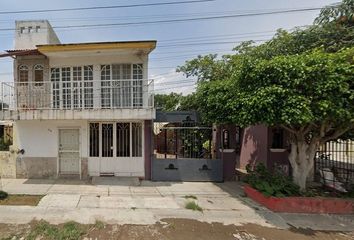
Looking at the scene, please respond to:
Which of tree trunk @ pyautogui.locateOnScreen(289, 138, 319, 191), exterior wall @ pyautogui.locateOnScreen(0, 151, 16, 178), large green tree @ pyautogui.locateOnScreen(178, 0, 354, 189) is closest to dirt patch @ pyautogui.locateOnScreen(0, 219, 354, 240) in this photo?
tree trunk @ pyautogui.locateOnScreen(289, 138, 319, 191)

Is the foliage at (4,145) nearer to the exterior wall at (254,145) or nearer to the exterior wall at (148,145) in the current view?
the exterior wall at (148,145)

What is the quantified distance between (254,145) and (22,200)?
927cm

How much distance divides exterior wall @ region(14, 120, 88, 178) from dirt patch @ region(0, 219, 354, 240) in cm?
479

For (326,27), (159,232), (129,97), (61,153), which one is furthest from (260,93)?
(61,153)

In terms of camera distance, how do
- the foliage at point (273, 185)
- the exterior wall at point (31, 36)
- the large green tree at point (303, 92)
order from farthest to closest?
the exterior wall at point (31, 36) → the foliage at point (273, 185) → the large green tree at point (303, 92)

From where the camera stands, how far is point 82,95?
36.1ft

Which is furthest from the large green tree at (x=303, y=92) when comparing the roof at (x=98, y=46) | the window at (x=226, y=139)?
the roof at (x=98, y=46)

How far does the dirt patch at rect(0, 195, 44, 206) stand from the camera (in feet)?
25.7

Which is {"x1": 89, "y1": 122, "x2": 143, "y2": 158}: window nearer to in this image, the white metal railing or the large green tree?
the white metal railing

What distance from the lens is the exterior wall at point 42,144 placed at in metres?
11.0

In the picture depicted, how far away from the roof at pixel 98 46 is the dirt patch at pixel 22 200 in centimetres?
519

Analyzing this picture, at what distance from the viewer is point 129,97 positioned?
11062 mm

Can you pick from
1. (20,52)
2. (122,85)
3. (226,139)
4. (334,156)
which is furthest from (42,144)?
(334,156)

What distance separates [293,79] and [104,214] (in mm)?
5744
